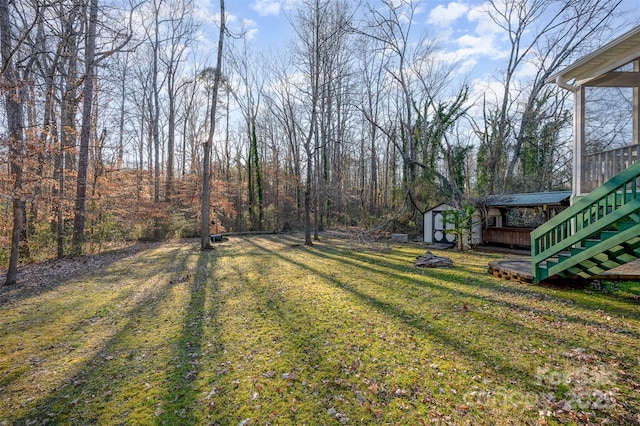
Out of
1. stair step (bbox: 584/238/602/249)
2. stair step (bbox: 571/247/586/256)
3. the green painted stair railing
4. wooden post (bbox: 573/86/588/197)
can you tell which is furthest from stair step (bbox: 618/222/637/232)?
wooden post (bbox: 573/86/588/197)

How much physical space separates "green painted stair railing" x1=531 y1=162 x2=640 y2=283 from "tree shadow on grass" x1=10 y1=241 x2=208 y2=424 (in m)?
5.80

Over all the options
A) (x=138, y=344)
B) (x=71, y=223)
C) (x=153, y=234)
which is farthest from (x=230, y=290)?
(x=153, y=234)

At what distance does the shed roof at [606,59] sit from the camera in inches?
198

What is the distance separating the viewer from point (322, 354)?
3471 millimetres

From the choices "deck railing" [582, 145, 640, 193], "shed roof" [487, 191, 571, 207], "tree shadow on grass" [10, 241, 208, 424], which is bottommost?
"tree shadow on grass" [10, 241, 208, 424]

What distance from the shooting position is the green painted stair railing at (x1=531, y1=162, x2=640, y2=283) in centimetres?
409

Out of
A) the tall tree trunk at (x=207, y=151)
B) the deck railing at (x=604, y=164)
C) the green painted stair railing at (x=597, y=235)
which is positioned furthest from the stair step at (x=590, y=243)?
the tall tree trunk at (x=207, y=151)

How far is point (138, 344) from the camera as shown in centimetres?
387

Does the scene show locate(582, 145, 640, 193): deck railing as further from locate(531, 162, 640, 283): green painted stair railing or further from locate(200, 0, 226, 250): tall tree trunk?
Result: locate(200, 0, 226, 250): tall tree trunk

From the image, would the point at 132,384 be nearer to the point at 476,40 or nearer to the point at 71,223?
the point at 71,223

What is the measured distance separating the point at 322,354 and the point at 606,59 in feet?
24.2

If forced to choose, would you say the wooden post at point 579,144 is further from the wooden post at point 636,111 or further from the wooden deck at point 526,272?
the wooden deck at point 526,272

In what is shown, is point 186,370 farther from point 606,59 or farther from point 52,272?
point 606,59

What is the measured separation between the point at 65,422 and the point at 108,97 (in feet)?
50.2
